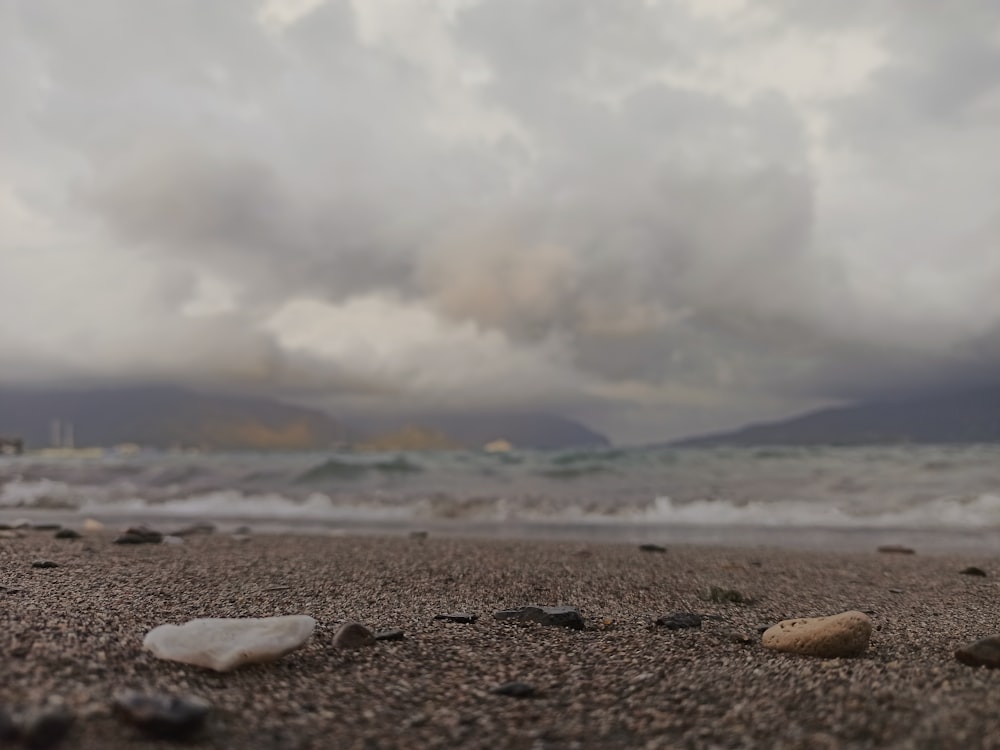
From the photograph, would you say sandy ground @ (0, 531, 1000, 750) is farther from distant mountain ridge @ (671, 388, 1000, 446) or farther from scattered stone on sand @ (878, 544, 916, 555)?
distant mountain ridge @ (671, 388, 1000, 446)

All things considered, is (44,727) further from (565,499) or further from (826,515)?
(565,499)

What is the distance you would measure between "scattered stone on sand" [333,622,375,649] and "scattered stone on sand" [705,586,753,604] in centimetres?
354

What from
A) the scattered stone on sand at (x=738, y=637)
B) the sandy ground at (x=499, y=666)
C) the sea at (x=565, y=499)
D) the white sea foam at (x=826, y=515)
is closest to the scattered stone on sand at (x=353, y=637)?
the sandy ground at (x=499, y=666)

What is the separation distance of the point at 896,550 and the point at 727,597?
6.73 metres

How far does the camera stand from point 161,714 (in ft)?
8.28

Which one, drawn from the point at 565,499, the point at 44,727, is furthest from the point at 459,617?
the point at 565,499

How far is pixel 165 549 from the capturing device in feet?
30.8

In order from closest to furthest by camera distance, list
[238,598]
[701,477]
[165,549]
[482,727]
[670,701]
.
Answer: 1. [482,727]
2. [670,701]
3. [238,598]
4. [165,549]
5. [701,477]

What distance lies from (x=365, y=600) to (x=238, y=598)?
1.05 metres

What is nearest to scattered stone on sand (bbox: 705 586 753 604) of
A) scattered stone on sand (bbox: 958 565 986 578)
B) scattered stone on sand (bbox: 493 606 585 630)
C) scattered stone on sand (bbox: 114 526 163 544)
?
scattered stone on sand (bbox: 493 606 585 630)

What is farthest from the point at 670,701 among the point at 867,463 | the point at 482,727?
the point at 867,463

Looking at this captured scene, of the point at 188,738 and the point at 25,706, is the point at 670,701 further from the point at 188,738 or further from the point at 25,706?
the point at 25,706

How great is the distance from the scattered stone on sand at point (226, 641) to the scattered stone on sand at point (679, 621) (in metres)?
2.62

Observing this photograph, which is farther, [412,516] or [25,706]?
[412,516]
